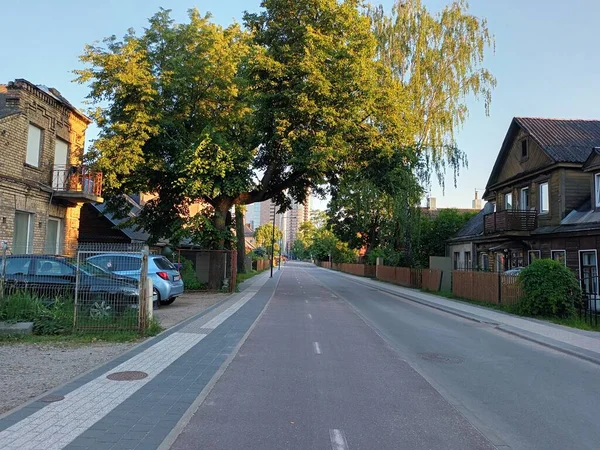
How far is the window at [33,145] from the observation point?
1766 centimetres

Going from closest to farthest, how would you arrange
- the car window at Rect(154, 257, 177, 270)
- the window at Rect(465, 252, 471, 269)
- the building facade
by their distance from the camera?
the car window at Rect(154, 257, 177, 270)
the building facade
the window at Rect(465, 252, 471, 269)

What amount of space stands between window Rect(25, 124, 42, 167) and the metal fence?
814cm

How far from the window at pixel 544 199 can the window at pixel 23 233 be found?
921 inches

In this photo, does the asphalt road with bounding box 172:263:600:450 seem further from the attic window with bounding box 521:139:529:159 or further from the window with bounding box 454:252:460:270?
the window with bounding box 454:252:460:270

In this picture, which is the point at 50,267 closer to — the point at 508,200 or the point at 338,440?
the point at 338,440

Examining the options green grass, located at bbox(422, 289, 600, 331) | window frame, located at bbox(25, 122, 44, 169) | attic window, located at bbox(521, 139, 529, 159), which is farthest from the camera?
attic window, located at bbox(521, 139, 529, 159)

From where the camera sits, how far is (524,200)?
27.0 m

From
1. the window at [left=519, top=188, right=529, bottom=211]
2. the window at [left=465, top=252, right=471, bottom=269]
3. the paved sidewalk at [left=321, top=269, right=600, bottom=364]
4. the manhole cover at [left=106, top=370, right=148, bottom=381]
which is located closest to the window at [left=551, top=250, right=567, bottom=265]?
the window at [left=519, top=188, right=529, bottom=211]

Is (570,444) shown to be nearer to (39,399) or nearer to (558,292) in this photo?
(39,399)

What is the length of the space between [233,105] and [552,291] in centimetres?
1743

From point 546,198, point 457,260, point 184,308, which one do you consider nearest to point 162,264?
point 184,308

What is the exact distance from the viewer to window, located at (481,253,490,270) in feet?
101

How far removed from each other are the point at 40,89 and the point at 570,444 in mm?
19184

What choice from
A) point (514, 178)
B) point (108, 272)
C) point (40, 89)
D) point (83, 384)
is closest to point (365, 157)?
point (514, 178)
